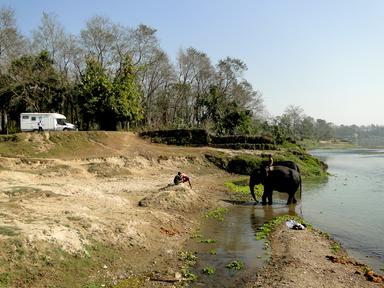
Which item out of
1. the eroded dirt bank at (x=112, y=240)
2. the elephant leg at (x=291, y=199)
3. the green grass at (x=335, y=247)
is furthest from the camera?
the elephant leg at (x=291, y=199)

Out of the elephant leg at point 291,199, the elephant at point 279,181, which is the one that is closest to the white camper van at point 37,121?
the elephant at point 279,181

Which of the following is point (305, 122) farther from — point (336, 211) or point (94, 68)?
point (336, 211)

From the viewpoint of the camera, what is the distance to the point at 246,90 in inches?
3469

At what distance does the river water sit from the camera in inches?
548

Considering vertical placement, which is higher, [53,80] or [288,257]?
[53,80]

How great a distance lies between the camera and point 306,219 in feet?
71.3

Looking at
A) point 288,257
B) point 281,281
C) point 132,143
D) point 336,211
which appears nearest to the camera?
point 281,281

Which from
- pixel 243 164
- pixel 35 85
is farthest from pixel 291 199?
pixel 35 85

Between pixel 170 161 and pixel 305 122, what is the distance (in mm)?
120965

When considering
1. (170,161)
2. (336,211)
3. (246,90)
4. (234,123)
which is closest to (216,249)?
(336,211)

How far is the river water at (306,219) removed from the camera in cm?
1391

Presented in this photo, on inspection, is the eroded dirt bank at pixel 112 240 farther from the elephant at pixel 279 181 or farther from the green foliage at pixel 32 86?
the green foliage at pixel 32 86

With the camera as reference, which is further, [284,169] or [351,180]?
[351,180]

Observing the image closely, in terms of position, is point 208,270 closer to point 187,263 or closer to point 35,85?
point 187,263
